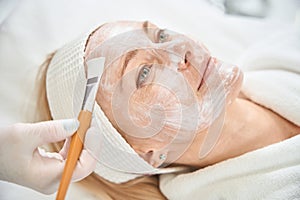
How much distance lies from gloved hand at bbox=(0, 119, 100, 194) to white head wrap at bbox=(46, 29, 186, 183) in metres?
0.14

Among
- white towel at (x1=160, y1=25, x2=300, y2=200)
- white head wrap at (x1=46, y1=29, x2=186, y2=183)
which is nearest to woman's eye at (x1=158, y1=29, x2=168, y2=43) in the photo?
white head wrap at (x1=46, y1=29, x2=186, y2=183)

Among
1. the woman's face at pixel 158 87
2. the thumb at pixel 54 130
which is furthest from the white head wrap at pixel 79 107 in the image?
the thumb at pixel 54 130

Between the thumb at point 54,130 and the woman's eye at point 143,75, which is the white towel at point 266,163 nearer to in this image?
the woman's eye at point 143,75

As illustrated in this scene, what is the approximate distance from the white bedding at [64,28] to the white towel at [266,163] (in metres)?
0.20

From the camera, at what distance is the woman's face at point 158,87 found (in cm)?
115

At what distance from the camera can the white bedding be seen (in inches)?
54.3

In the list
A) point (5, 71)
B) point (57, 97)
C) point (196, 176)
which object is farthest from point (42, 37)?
point (196, 176)

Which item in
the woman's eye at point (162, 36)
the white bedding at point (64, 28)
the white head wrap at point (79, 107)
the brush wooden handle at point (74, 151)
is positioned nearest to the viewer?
the brush wooden handle at point (74, 151)

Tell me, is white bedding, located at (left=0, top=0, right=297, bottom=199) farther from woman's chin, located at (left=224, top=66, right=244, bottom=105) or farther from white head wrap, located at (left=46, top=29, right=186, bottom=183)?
woman's chin, located at (left=224, top=66, right=244, bottom=105)

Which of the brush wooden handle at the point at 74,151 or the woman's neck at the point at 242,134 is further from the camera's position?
the woman's neck at the point at 242,134

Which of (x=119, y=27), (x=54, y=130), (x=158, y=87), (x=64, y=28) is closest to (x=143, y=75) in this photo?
(x=158, y=87)

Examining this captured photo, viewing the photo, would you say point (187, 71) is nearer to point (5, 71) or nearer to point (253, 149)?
point (253, 149)

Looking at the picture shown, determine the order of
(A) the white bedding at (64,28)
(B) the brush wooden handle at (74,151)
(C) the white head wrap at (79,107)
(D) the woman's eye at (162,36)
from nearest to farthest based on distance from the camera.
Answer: (B) the brush wooden handle at (74,151) → (C) the white head wrap at (79,107) → (D) the woman's eye at (162,36) → (A) the white bedding at (64,28)

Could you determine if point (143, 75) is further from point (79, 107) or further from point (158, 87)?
point (79, 107)
